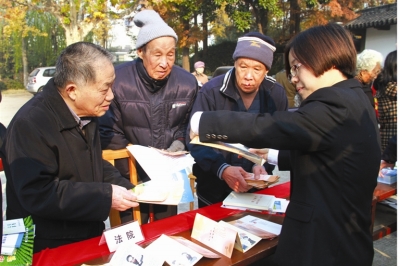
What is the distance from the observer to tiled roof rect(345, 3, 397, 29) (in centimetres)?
1388

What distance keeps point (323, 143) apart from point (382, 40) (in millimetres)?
15410

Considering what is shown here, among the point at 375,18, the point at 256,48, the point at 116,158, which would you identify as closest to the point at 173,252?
the point at 116,158

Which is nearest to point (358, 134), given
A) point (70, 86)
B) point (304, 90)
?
point (304, 90)

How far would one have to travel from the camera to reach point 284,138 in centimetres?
120

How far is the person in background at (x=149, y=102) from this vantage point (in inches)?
87.8

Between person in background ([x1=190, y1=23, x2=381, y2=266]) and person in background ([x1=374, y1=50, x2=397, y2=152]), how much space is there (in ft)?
9.41

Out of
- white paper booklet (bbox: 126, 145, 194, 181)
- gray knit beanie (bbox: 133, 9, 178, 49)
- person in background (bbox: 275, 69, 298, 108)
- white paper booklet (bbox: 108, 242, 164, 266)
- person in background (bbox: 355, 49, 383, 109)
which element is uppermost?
Result: gray knit beanie (bbox: 133, 9, 178, 49)

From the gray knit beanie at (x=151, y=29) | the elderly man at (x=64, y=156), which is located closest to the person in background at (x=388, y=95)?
the gray knit beanie at (x=151, y=29)

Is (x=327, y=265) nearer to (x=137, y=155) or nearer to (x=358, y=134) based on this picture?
(x=358, y=134)

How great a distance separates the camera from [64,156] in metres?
1.52

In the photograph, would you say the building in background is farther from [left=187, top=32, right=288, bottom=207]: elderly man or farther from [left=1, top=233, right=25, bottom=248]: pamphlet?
[left=1, top=233, right=25, bottom=248]: pamphlet

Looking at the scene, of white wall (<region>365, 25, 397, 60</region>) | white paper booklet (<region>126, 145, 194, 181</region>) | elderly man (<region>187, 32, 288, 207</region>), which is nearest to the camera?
white paper booklet (<region>126, 145, 194, 181</region>)

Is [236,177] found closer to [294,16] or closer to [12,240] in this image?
[12,240]

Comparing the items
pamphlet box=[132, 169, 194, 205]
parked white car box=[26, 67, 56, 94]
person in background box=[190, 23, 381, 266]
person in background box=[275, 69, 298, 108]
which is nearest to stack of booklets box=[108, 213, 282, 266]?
A: pamphlet box=[132, 169, 194, 205]
